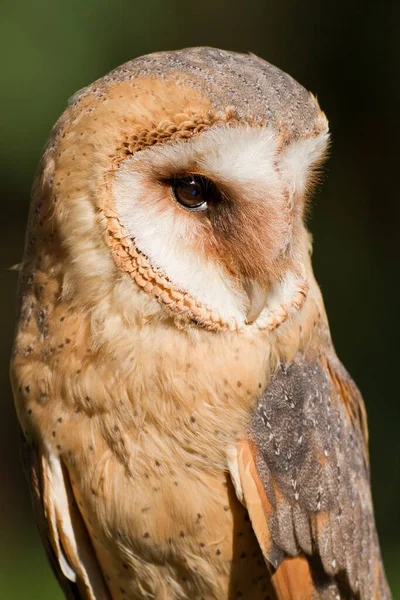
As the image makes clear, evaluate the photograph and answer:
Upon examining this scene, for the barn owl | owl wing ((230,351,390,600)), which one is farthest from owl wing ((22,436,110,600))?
owl wing ((230,351,390,600))

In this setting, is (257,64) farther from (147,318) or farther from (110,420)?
(110,420)

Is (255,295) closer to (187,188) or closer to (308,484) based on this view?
(187,188)

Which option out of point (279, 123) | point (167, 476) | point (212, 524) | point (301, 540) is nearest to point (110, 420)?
point (167, 476)

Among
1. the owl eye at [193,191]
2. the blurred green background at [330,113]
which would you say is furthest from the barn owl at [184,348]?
the blurred green background at [330,113]

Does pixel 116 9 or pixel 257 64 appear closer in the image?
pixel 257 64

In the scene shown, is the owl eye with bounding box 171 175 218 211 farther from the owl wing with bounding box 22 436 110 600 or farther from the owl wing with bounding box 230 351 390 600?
the owl wing with bounding box 22 436 110 600
